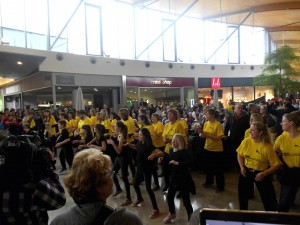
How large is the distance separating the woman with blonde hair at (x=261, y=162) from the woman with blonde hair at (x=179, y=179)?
2.60 ft

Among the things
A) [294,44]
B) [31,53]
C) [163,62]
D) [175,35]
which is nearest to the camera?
[31,53]

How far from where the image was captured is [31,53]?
41.7ft

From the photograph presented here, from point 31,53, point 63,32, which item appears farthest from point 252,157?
point 63,32

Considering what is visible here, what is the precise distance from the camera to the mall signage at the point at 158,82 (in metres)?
18.0

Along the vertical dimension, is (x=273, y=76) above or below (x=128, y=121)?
above

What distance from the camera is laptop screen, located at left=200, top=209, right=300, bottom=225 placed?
801mm

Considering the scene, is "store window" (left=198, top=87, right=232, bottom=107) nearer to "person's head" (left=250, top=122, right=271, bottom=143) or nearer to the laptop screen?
"person's head" (left=250, top=122, right=271, bottom=143)

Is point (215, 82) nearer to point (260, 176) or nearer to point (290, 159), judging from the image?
point (290, 159)

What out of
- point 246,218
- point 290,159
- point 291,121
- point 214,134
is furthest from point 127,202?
point 246,218

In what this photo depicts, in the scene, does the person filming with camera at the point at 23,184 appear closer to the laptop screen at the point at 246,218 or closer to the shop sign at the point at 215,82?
the laptop screen at the point at 246,218

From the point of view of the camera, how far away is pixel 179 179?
402cm

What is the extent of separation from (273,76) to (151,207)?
15795mm

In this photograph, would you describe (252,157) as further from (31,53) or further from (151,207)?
(31,53)

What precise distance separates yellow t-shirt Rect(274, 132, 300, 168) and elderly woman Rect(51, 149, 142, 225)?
2772 millimetres
